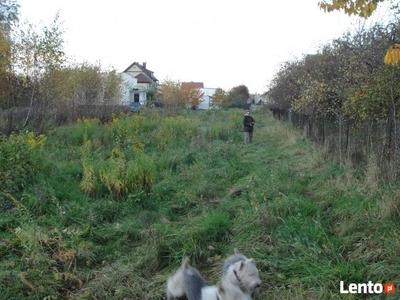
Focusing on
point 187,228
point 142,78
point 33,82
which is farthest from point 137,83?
point 187,228

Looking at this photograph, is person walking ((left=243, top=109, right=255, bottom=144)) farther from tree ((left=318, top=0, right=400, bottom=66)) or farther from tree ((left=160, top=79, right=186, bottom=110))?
tree ((left=160, top=79, right=186, bottom=110))

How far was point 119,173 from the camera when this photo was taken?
689cm

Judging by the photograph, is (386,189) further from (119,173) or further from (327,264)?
(119,173)

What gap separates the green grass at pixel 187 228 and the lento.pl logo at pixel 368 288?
0.07 m

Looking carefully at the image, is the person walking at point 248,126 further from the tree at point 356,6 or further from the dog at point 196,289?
the dog at point 196,289

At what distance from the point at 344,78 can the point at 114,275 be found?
7276 mm

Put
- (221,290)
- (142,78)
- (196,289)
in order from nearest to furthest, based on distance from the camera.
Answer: (221,290), (196,289), (142,78)

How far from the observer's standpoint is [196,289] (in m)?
3.43

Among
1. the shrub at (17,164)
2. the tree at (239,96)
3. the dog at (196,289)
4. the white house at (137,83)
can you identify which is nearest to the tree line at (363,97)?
the dog at (196,289)

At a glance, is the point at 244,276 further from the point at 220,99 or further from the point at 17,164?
the point at 220,99

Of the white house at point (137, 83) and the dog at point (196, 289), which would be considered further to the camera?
the white house at point (137, 83)

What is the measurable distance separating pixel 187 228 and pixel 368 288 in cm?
263

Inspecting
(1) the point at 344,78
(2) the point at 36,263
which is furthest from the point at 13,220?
(1) the point at 344,78

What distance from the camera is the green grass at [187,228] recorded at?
3.88 metres
